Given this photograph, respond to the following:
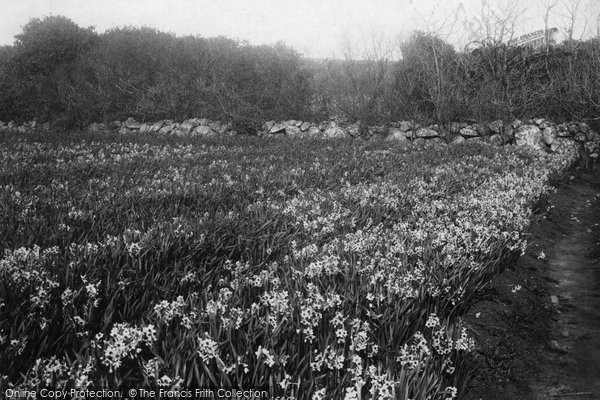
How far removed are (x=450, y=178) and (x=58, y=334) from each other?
722 cm

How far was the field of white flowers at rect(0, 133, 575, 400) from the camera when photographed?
2.25m

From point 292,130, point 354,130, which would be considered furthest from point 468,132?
point 292,130

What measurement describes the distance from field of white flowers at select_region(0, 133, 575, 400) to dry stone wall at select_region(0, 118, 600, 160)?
375 inches

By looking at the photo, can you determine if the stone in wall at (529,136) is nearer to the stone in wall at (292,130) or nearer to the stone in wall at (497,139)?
the stone in wall at (497,139)

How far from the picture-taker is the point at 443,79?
17.2 metres

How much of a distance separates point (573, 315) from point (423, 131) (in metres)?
13.5

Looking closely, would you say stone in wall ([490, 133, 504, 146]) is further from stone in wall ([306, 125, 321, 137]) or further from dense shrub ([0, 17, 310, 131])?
dense shrub ([0, 17, 310, 131])

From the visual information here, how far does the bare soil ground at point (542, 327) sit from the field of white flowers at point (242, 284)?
0.29m

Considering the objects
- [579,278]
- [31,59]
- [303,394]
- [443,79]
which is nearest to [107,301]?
[303,394]

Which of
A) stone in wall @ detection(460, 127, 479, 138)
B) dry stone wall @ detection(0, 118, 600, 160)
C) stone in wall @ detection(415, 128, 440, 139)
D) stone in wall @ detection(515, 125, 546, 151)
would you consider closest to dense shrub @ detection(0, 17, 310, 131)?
dry stone wall @ detection(0, 118, 600, 160)

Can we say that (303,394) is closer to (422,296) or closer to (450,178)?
(422,296)

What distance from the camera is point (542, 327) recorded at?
402cm

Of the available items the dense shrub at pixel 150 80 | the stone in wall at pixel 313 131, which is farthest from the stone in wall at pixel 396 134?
the dense shrub at pixel 150 80

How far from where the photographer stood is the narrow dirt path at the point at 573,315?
3.18m
